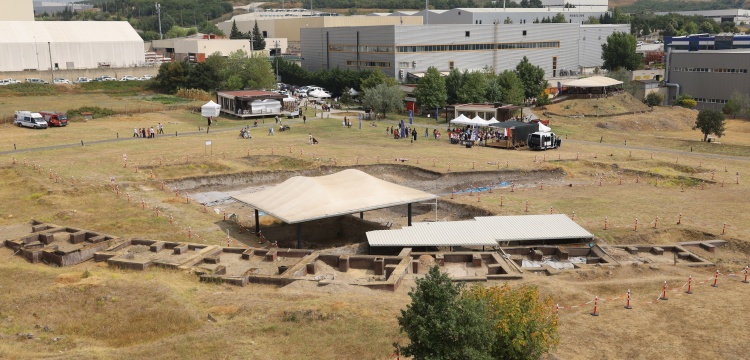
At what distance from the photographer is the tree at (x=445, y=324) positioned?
15.3 meters

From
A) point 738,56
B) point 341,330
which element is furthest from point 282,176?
point 738,56

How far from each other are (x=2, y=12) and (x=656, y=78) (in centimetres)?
12581

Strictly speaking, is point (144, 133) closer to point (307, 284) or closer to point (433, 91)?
point (433, 91)

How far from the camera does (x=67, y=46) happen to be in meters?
115

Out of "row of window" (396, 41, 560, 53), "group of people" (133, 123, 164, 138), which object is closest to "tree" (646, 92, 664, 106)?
"row of window" (396, 41, 560, 53)

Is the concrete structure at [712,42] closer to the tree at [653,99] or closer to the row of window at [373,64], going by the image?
the tree at [653,99]

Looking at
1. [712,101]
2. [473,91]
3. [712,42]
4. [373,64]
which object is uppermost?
[712,42]

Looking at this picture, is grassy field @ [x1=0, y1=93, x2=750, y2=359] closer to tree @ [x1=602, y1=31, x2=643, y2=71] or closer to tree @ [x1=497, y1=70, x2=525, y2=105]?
tree @ [x1=497, y1=70, x2=525, y2=105]

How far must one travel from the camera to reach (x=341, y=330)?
21562 millimetres

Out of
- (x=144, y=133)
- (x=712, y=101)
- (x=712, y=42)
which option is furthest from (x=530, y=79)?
(x=144, y=133)

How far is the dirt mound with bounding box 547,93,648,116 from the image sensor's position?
8469 cm

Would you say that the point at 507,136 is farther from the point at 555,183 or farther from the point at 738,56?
the point at 738,56

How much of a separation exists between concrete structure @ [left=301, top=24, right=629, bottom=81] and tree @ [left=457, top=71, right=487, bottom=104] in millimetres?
20218

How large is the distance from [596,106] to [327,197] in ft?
203
